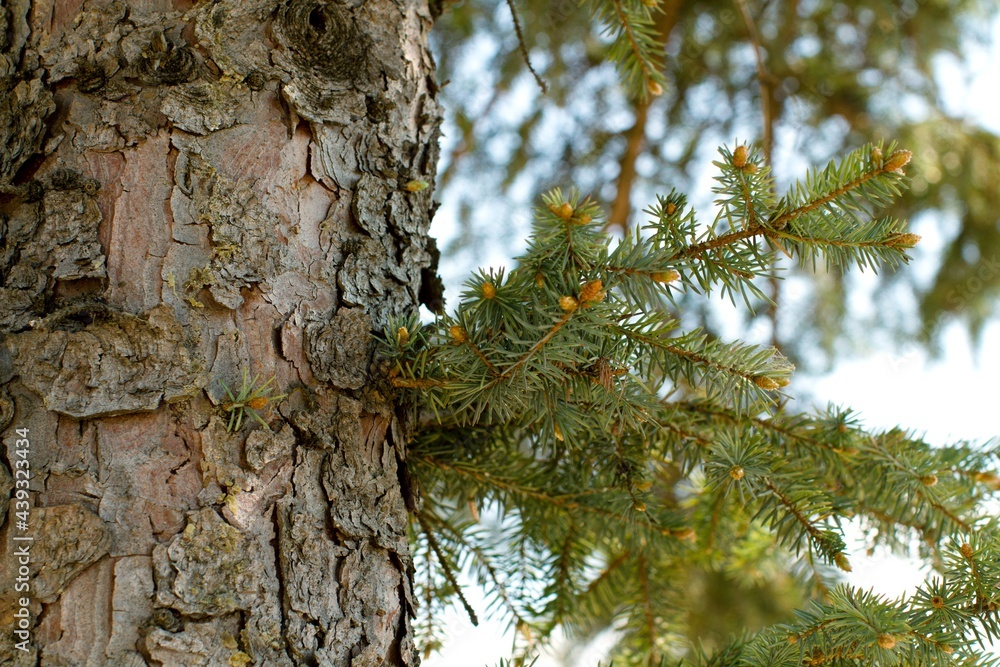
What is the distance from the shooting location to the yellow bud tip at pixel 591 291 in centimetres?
68

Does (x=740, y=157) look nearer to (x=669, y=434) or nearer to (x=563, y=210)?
(x=563, y=210)

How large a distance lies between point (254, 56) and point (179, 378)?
1.29ft

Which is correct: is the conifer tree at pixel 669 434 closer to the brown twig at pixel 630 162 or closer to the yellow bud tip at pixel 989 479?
the yellow bud tip at pixel 989 479

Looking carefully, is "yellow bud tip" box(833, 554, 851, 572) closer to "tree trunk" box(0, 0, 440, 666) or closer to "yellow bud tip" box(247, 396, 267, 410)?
"tree trunk" box(0, 0, 440, 666)

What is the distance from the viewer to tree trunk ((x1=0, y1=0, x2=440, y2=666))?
0.72 meters

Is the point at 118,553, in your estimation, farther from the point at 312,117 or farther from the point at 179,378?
the point at 312,117

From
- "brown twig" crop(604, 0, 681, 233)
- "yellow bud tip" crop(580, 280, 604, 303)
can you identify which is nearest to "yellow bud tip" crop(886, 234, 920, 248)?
"yellow bud tip" crop(580, 280, 604, 303)

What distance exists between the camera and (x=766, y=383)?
2.51 feet

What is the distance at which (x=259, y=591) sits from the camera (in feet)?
2.43

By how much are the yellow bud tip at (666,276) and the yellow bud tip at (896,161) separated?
23 cm

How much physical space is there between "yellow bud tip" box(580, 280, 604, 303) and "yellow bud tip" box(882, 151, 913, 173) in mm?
318

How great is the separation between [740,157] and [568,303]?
23cm

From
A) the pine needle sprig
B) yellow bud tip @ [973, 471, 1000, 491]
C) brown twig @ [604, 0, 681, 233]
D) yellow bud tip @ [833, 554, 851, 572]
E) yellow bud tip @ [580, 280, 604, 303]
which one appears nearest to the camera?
yellow bud tip @ [580, 280, 604, 303]

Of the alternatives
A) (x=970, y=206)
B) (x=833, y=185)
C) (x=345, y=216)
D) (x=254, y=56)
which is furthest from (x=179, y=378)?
(x=970, y=206)
